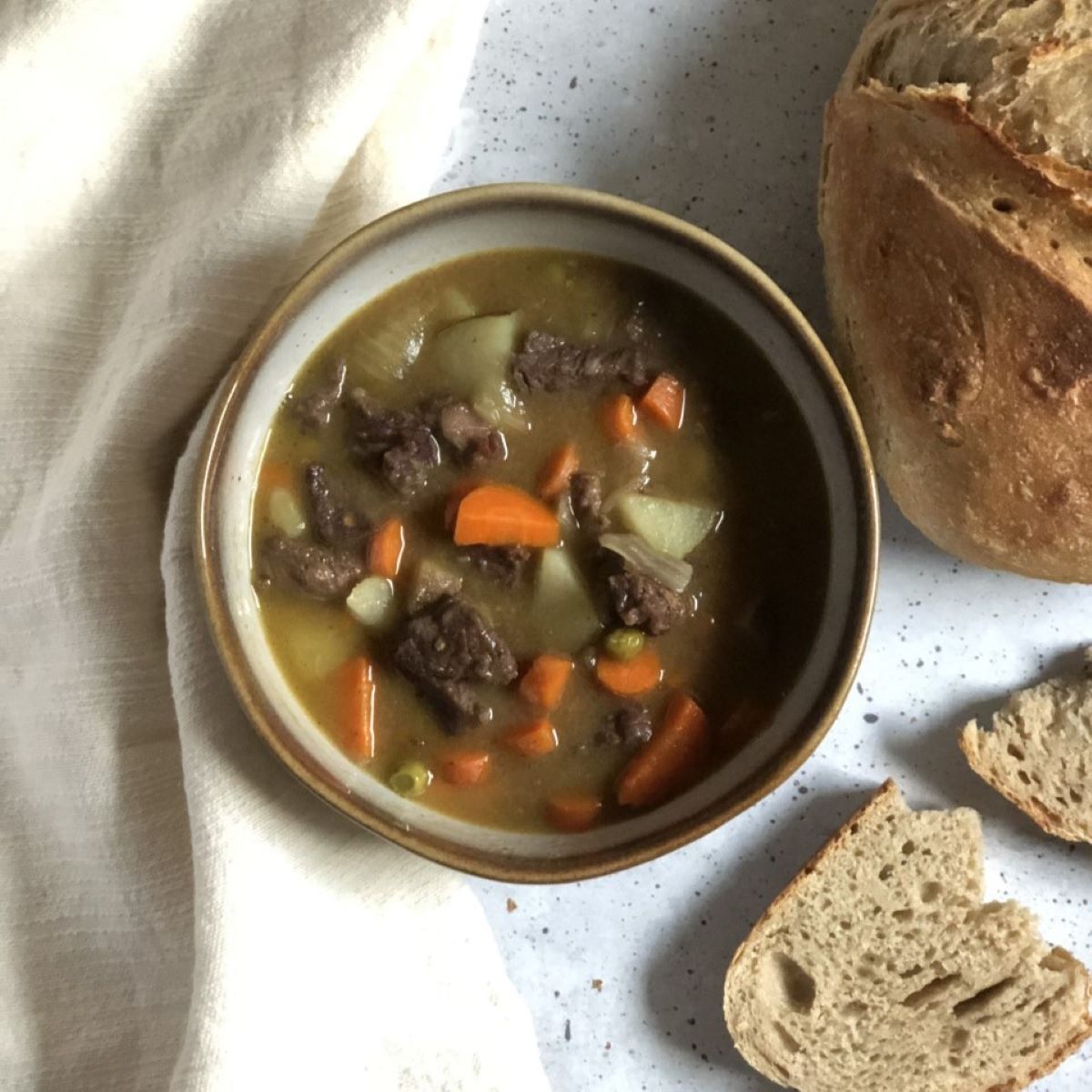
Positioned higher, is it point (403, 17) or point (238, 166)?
point (403, 17)

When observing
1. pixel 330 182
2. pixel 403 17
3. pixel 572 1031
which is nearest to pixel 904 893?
pixel 572 1031

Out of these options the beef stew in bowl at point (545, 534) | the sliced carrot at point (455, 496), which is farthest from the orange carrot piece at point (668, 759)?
the sliced carrot at point (455, 496)

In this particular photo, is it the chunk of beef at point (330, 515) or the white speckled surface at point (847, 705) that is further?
the white speckled surface at point (847, 705)

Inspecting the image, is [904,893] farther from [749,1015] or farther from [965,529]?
[965,529]

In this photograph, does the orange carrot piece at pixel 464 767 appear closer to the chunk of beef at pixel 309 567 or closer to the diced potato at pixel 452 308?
the chunk of beef at pixel 309 567

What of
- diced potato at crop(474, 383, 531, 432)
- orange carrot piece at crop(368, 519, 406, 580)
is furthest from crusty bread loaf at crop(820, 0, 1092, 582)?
orange carrot piece at crop(368, 519, 406, 580)

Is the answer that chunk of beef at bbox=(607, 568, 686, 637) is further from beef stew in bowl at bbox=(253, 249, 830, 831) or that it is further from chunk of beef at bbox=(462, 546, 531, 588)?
chunk of beef at bbox=(462, 546, 531, 588)
